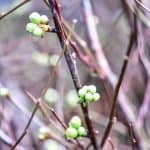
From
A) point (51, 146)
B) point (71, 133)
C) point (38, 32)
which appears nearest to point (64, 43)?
point (38, 32)

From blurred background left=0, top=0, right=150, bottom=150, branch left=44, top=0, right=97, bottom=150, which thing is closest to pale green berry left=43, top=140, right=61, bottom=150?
blurred background left=0, top=0, right=150, bottom=150

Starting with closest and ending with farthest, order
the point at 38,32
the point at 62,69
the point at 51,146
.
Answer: the point at 38,32 < the point at 51,146 < the point at 62,69

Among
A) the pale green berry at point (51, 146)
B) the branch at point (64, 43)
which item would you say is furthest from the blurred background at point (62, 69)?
the branch at point (64, 43)

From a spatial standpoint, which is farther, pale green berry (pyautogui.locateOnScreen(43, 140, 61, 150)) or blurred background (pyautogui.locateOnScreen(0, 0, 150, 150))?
blurred background (pyautogui.locateOnScreen(0, 0, 150, 150))

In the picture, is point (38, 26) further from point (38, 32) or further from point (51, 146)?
point (51, 146)

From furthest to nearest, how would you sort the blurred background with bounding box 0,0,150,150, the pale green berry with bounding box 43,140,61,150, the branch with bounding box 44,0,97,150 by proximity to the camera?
the blurred background with bounding box 0,0,150,150
the pale green berry with bounding box 43,140,61,150
the branch with bounding box 44,0,97,150

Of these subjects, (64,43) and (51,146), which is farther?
(51,146)

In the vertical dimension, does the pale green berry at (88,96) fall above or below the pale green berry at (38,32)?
below

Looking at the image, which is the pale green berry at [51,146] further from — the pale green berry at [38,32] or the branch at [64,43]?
the pale green berry at [38,32]

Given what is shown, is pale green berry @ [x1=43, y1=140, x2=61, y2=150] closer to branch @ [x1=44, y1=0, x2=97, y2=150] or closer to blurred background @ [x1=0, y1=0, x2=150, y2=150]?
blurred background @ [x1=0, y1=0, x2=150, y2=150]

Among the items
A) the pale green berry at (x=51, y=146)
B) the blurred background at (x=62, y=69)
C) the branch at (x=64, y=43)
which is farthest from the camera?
the blurred background at (x=62, y=69)

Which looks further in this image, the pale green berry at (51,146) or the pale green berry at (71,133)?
the pale green berry at (51,146)
